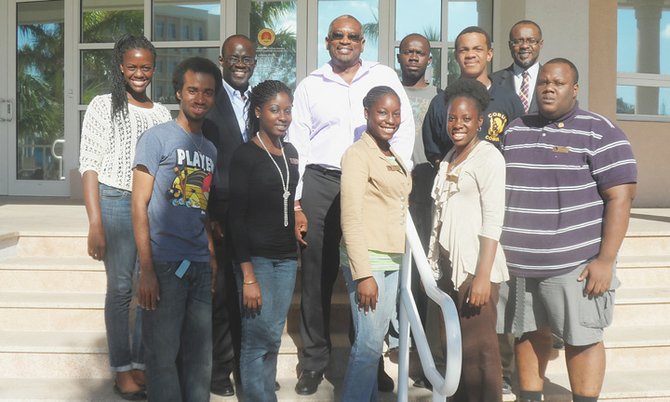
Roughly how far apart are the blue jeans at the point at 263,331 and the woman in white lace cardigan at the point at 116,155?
614mm

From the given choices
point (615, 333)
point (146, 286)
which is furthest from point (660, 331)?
point (146, 286)

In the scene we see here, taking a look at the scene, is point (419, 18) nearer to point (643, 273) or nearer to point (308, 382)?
point (643, 273)

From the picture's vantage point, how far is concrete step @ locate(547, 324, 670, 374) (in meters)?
3.97

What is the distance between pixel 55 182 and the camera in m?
8.22

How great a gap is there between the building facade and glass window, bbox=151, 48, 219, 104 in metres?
0.01

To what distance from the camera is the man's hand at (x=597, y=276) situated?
3.04 meters

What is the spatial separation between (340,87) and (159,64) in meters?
5.03

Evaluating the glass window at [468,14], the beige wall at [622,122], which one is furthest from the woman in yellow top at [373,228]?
the glass window at [468,14]

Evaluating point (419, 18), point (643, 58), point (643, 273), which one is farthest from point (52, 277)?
point (643, 58)

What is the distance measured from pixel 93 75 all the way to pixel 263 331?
6.01m

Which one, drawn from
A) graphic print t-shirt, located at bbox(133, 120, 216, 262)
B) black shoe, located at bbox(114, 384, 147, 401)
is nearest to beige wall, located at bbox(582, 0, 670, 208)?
graphic print t-shirt, located at bbox(133, 120, 216, 262)

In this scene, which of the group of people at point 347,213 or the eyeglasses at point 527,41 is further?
the eyeglasses at point 527,41

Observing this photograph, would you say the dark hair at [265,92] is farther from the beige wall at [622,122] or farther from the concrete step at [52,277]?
the beige wall at [622,122]

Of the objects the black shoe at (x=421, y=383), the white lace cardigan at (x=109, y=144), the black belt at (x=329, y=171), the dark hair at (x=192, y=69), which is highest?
the dark hair at (x=192, y=69)
